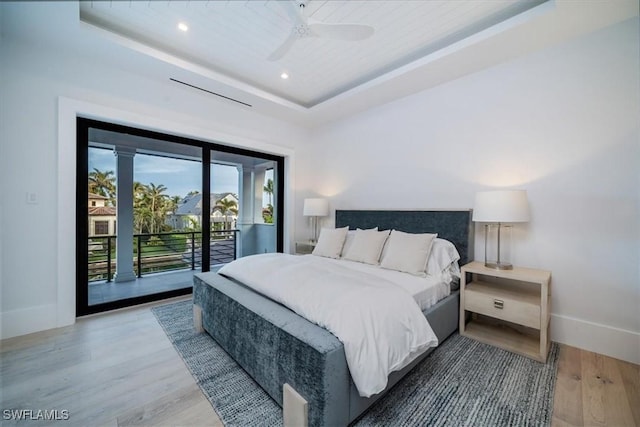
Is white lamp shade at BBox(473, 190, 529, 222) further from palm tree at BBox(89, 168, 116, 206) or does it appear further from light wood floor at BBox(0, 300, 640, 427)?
palm tree at BBox(89, 168, 116, 206)

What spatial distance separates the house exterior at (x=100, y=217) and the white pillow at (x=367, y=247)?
2.85 meters

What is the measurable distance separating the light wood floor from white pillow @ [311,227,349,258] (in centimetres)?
179

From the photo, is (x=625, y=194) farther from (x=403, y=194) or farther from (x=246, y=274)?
(x=246, y=274)

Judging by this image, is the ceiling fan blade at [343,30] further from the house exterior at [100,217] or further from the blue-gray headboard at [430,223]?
the house exterior at [100,217]

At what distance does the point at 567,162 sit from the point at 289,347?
2769mm

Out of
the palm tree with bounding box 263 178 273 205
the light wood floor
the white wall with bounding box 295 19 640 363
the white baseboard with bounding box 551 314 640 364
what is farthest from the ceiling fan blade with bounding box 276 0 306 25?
the white baseboard with bounding box 551 314 640 364

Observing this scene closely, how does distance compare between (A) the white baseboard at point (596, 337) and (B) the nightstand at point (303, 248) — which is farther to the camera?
(B) the nightstand at point (303, 248)

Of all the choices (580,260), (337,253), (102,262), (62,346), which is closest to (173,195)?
(102,262)

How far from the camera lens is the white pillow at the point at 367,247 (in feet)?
9.66

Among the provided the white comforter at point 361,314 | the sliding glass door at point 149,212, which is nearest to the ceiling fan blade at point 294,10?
the white comforter at point 361,314

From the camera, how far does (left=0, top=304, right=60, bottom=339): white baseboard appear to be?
2367 mm

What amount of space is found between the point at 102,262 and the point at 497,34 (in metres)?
4.79

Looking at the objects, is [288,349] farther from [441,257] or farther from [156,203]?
[156,203]

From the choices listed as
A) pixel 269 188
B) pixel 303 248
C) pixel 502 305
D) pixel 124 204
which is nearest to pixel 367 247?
pixel 502 305
